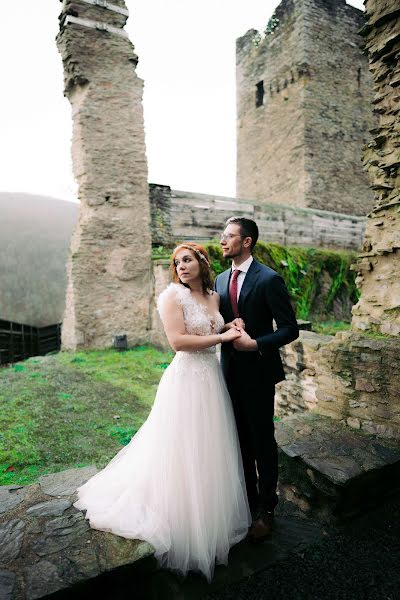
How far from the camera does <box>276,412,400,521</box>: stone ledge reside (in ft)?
8.38

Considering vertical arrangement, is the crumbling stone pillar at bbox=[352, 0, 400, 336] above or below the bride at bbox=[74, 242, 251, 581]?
above

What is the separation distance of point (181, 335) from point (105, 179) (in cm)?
834

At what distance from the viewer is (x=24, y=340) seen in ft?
41.7

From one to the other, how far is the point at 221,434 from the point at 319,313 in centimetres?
935

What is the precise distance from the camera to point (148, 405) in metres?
5.78

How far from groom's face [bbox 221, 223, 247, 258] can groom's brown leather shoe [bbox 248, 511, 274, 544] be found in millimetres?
1840

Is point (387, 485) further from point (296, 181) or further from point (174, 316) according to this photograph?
point (296, 181)

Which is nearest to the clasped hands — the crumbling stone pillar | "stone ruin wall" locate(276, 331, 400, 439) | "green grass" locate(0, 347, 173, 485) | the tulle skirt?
the tulle skirt

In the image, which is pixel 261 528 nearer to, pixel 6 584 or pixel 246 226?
pixel 6 584

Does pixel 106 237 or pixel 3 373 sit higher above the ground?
pixel 106 237

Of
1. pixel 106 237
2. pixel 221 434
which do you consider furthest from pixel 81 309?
pixel 221 434

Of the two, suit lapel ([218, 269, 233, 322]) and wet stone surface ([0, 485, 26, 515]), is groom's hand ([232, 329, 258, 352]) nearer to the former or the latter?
suit lapel ([218, 269, 233, 322])

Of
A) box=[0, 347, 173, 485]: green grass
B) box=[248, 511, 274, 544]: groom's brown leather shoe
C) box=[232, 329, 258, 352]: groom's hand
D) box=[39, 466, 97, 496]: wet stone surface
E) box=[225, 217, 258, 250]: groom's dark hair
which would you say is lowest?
box=[0, 347, 173, 485]: green grass

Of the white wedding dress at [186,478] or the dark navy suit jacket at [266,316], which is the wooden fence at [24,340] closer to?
the white wedding dress at [186,478]
